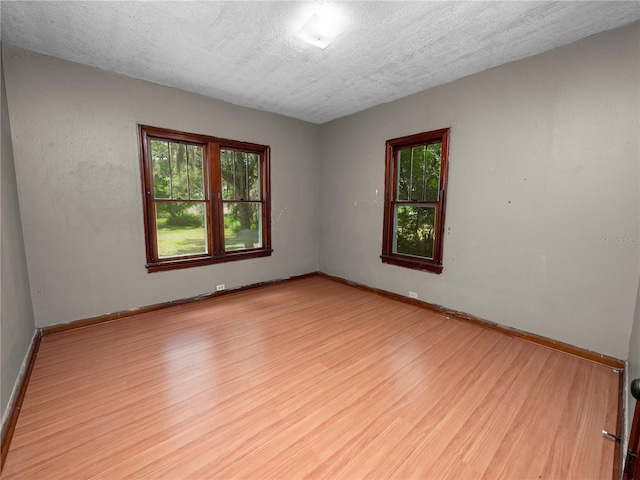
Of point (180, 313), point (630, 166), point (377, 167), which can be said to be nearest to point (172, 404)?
point (180, 313)

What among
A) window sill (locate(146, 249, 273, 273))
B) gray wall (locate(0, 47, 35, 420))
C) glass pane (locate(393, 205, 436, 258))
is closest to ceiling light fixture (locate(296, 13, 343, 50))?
glass pane (locate(393, 205, 436, 258))

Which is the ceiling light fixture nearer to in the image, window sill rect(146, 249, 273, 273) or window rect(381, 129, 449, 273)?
window rect(381, 129, 449, 273)

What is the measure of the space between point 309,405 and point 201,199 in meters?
3.00

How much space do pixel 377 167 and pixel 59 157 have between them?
3734mm

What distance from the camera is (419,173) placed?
3768mm

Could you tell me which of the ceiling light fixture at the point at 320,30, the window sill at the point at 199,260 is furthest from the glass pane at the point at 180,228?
the ceiling light fixture at the point at 320,30

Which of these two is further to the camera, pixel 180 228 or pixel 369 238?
pixel 369 238

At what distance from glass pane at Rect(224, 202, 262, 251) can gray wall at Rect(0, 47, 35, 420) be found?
209cm

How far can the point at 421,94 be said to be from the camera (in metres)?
3.53

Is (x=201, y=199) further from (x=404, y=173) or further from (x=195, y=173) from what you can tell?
(x=404, y=173)

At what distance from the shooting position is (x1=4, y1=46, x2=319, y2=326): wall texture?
2.69 meters

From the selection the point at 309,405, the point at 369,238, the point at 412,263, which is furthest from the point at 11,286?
the point at 412,263

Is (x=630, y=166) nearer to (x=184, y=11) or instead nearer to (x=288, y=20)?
(x=288, y=20)

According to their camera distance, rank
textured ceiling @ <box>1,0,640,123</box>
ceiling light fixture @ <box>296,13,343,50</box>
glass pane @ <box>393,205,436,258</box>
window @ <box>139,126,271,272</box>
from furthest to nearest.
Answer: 1. glass pane @ <box>393,205,436,258</box>
2. window @ <box>139,126,271,272</box>
3. ceiling light fixture @ <box>296,13,343,50</box>
4. textured ceiling @ <box>1,0,640,123</box>
